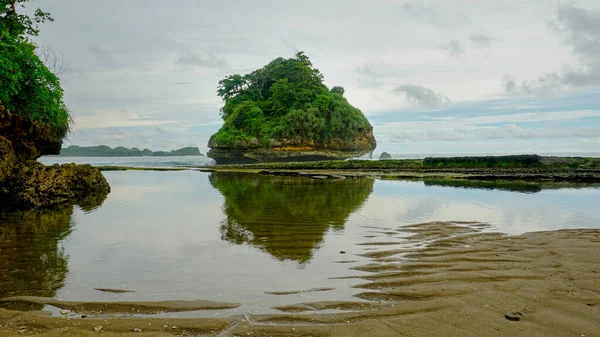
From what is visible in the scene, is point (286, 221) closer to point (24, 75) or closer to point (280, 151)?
point (24, 75)

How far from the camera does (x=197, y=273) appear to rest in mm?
5086

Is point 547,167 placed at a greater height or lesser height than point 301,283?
greater

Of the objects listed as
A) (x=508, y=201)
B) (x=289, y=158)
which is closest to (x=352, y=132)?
(x=289, y=158)

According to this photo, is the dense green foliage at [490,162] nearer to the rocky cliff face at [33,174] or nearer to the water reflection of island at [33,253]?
the rocky cliff face at [33,174]

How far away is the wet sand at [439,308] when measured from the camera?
3314 mm

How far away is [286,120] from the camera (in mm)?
65562

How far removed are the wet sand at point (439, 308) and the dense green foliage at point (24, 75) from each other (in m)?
11.8

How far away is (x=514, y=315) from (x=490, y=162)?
107 feet

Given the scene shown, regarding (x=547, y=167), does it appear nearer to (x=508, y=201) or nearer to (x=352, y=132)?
(x=508, y=201)

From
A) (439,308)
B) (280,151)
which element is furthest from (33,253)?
(280,151)

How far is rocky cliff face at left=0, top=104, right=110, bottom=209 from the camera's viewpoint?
11891 mm

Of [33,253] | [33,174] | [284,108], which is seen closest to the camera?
[33,253]

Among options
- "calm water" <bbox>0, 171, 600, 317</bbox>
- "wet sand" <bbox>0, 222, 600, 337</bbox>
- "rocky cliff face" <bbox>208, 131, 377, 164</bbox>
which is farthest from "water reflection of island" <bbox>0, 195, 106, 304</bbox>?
"rocky cliff face" <bbox>208, 131, 377, 164</bbox>

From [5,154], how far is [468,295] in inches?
572
